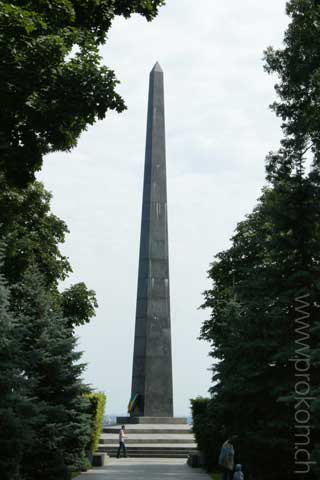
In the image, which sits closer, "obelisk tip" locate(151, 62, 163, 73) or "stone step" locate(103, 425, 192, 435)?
"stone step" locate(103, 425, 192, 435)

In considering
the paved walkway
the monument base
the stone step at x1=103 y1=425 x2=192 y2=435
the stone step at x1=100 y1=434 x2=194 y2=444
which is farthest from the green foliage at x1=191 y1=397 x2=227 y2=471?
the monument base

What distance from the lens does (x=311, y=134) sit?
2206cm

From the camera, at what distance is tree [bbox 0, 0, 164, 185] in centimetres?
1545

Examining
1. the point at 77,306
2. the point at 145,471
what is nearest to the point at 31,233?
the point at 77,306

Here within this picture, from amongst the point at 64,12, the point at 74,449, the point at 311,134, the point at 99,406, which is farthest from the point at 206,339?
the point at 64,12

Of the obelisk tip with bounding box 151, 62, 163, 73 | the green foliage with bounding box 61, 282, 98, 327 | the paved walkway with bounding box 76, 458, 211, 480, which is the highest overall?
the obelisk tip with bounding box 151, 62, 163, 73

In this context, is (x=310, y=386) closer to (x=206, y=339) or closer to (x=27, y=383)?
(x=27, y=383)

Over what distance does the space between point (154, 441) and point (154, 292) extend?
8.06m

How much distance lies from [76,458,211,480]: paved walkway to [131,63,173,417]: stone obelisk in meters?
7.55

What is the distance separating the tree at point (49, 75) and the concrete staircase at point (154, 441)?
681 inches

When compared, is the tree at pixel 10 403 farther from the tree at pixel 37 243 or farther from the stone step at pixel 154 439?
the stone step at pixel 154 439

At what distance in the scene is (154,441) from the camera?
33219 millimetres

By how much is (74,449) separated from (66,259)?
27.8ft

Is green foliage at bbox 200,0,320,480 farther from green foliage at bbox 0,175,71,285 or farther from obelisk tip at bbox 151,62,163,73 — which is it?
obelisk tip at bbox 151,62,163,73
